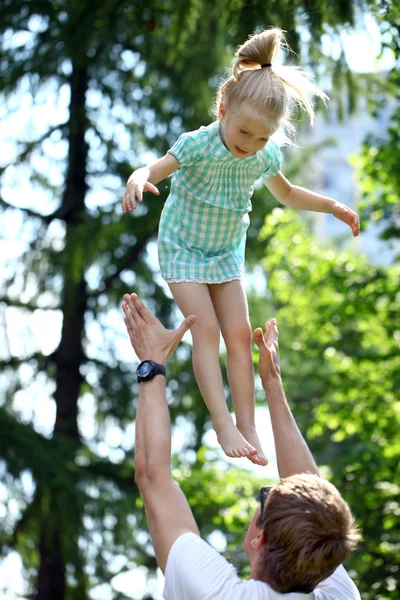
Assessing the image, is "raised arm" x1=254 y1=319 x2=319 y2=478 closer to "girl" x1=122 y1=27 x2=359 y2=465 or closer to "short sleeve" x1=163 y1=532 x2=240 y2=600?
"girl" x1=122 y1=27 x2=359 y2=465

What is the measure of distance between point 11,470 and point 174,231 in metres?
4.65

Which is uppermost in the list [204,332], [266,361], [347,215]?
[347,215]

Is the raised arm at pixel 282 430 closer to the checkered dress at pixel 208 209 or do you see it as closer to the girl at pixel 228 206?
the girl at pixel 228 206

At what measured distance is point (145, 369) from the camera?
7.79 ft

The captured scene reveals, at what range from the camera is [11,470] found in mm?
6988

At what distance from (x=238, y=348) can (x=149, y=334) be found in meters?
0.40

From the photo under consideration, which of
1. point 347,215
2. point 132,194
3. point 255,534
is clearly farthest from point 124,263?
point 255,534

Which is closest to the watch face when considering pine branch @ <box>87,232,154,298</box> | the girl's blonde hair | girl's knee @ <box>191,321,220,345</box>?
girl's knee @ <box>191,321,220,345</box>

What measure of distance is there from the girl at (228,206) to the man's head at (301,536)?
43 centimetres

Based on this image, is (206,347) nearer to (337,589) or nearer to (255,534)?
(255,534)

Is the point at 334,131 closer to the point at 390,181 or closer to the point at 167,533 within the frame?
the point at 390,181

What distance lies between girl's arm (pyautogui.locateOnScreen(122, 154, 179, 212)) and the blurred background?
3192 millimetres

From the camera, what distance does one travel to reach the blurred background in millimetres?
7027

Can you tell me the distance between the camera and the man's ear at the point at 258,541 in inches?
85.1
